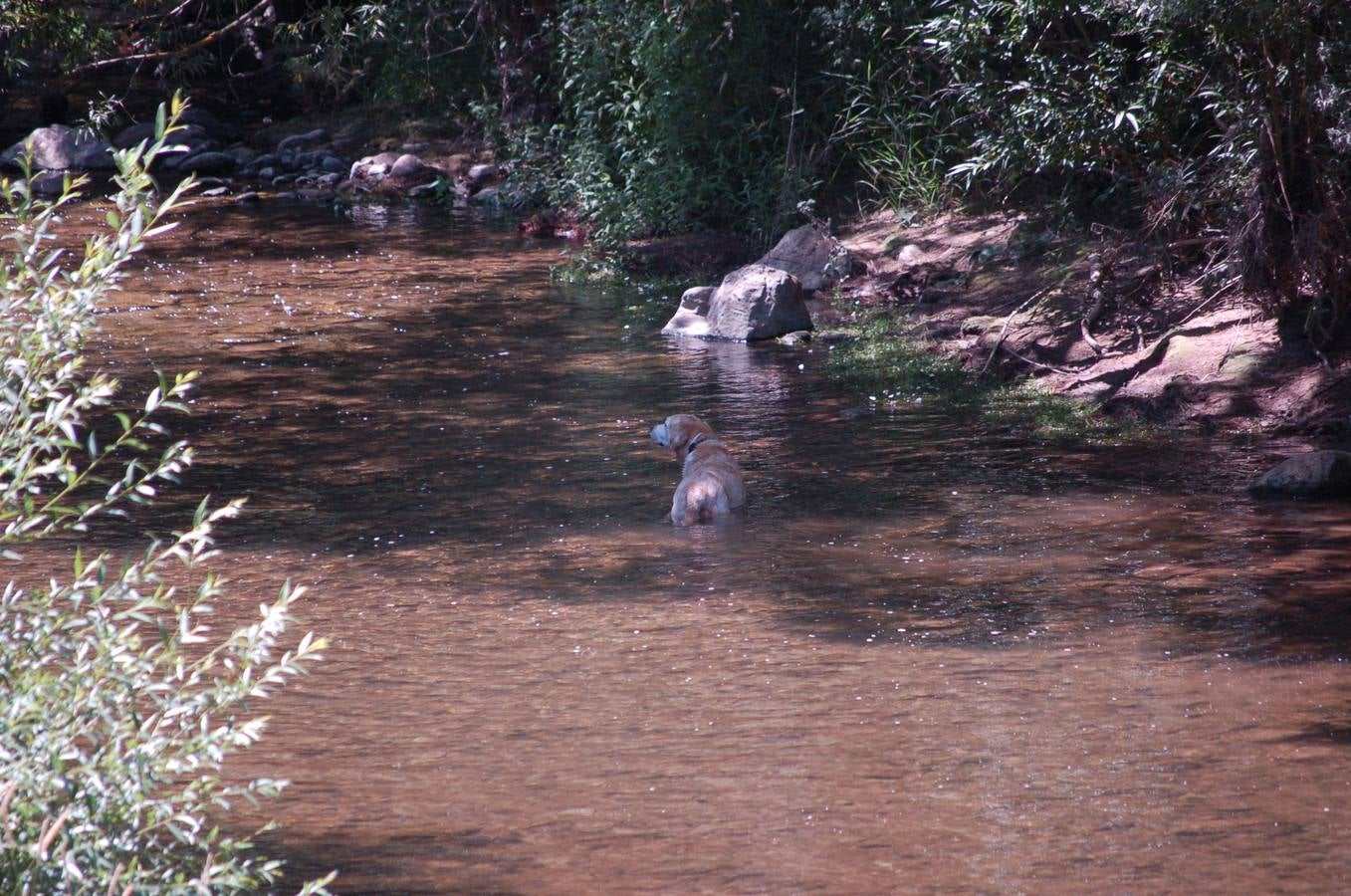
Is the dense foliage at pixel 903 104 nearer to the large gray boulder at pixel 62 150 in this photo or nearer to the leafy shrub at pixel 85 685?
the large gray boulder at pixel 62 150

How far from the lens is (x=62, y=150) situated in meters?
22.6

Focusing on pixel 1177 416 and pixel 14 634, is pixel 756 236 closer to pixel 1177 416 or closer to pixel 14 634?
pixel 1177 416

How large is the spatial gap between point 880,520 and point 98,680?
4.78 metres

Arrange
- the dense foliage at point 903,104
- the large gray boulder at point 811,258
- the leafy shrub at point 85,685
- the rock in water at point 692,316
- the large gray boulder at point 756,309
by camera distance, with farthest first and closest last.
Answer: the large gray boulder at point 811,258 → the rock in water at point 692,316 → the large gray boulder at point 756,309 → the dense foliage at point 903,104 → the leafy shrub at point 85,685

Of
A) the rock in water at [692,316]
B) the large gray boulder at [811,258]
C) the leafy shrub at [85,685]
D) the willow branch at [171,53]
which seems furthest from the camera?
the willow branch at [171,53]

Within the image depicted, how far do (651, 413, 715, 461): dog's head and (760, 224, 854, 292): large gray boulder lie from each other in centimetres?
501

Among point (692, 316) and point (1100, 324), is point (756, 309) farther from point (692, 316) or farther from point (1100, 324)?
point (1100, 324)

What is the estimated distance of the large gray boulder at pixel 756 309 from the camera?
11.5 meters

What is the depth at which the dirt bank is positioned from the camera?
8.60 meters

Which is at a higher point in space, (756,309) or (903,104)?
(903,104)

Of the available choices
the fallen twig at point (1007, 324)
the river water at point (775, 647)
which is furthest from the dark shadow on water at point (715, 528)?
the fallen twig at point (1007, 324)

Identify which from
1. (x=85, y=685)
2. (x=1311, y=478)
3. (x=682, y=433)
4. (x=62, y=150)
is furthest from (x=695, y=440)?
(x=62, y=150)

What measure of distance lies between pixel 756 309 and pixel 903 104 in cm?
361

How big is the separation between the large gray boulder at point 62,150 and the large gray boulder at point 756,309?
14.4m
